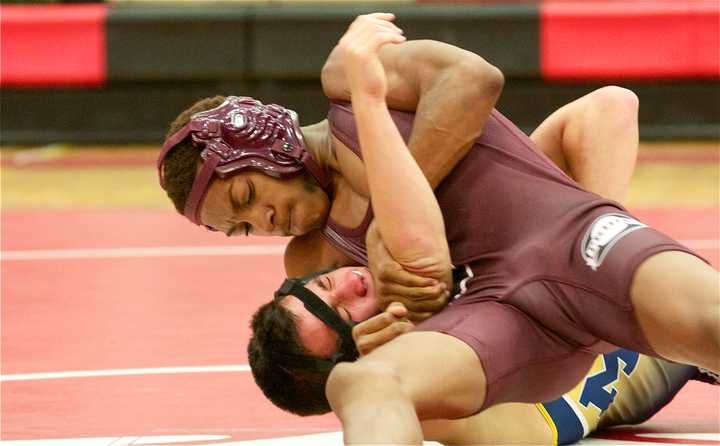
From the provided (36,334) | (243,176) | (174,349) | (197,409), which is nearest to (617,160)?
(243,176)

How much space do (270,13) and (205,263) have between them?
3.97 metres

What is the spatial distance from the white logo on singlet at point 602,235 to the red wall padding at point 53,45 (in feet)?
25.0

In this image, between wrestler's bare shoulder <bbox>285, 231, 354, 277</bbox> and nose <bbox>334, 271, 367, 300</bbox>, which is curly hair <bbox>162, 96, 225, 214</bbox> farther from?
nose <bbox>334, 271, 367, 300</bbox>

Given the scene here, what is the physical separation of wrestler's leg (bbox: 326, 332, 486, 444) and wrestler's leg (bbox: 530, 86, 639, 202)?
1.04 metres

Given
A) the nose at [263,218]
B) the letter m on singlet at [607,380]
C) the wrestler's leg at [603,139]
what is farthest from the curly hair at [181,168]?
the letter m on singlet at [607,380]

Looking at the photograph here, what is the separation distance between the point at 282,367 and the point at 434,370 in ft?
2.00

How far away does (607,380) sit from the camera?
4344 millimetres

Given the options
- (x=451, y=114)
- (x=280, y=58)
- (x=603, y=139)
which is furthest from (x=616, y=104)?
(x=280, y=58)

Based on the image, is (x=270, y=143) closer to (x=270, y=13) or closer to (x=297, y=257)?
(x=297, y=257)

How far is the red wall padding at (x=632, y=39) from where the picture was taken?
1027 centimetres

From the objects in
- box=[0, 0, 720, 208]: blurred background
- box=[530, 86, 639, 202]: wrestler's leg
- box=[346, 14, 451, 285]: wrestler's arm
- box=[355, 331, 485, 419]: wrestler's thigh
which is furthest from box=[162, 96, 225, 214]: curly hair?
box=[0, 0, 720, 208]: blurred background

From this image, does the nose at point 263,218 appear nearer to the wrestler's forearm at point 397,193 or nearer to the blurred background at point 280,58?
the wrestler's forearm at point 397,193

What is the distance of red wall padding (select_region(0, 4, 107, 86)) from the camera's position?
10.7 meters

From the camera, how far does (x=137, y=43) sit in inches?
424
